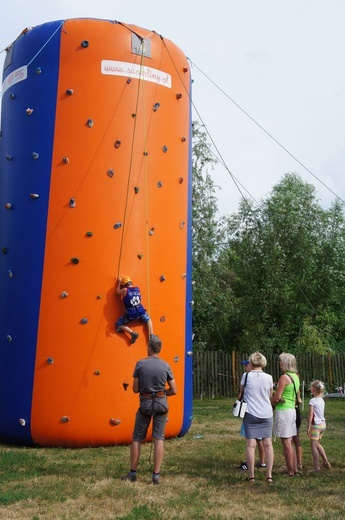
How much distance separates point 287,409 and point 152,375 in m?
1.73

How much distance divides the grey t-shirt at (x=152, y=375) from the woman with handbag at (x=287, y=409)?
1.40 metres

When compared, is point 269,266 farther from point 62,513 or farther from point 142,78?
point 62,513

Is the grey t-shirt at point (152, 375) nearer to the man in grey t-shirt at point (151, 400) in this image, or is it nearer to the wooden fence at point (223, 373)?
the man in grey t-shirt at point (151, 400)

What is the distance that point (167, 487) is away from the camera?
7.08m

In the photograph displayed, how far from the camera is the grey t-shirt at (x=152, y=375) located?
24.3 feet

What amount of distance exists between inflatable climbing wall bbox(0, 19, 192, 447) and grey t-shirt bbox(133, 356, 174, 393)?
8.11ft

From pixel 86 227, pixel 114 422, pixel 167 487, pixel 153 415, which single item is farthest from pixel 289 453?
pixel 86 227

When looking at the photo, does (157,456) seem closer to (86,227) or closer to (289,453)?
(289,453)

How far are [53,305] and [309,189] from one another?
24373mm

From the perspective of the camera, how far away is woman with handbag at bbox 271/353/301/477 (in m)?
7.73

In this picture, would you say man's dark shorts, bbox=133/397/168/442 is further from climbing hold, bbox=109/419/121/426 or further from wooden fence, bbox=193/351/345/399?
wooden fence, bbox=193/351/345/399

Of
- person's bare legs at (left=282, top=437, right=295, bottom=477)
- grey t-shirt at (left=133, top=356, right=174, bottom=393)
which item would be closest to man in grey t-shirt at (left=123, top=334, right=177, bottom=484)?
grey t-shirt at (left=133, top=356, right=174, bottom=393)

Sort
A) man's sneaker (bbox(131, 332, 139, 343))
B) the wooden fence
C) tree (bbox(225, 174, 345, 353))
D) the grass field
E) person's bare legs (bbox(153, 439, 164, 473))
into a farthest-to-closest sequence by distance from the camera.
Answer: tree (bbox(225, 174, 345, 353)), the wooden fence, man's sneaker (bbox(131, 332, 139, 343)), person's bare legs (bbox(153, 439, 164, 473)), the grass field

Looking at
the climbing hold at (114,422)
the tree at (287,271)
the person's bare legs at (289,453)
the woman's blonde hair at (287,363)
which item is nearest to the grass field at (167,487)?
the person's bare legs at (289,453)
